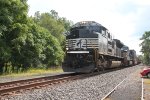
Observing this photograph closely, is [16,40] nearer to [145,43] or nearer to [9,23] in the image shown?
[9,23]

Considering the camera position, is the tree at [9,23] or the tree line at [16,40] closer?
the tree at [9,23]

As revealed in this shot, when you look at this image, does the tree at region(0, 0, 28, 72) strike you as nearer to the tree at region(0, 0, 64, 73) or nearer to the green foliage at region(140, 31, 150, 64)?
the tree at region(0, 0, 64, 73)

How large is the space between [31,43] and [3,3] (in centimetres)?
589

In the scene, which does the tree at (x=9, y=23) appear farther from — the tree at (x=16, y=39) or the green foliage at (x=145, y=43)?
the green foliage at (x=145, y=43)

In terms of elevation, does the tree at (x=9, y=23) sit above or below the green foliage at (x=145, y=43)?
below

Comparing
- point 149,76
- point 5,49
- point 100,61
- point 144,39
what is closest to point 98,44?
point 100,61

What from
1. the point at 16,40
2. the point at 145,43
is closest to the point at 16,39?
the point at 16,40

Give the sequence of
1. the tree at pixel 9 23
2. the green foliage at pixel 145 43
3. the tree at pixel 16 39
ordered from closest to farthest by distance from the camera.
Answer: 1. the tree at pixel 9 23
2. the tree at pixel 16 39
3. the green foliage at pixel 145 43

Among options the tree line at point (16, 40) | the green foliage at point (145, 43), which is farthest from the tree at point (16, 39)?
the green foliage at point (145, 43)

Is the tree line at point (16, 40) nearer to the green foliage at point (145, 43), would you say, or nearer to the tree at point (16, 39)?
the tree at point (16, 39)

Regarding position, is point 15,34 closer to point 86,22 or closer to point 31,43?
point 31,43

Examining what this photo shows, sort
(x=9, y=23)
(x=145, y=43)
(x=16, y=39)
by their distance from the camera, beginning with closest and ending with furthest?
(x=9, y=23), (x=16, y=39), (x=145, y=43)

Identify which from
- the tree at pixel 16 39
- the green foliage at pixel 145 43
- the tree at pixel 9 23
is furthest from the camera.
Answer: the green foliage at pixel 145 43

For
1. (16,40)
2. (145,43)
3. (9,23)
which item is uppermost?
(145,43)
